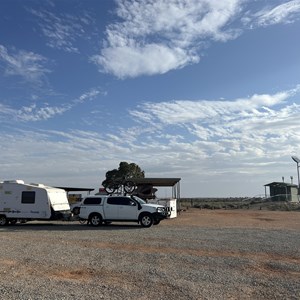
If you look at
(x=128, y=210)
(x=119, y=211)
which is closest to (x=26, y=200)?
(x=119, y=211)

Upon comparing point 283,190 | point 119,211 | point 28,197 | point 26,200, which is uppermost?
point 283,190

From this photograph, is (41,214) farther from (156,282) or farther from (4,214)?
(156,282)

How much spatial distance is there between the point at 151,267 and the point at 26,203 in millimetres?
15961

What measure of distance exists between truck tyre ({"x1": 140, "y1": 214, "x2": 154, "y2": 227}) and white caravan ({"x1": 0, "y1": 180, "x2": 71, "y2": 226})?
518 cm

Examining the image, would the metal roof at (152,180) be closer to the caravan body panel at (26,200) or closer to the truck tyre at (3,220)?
the caravan body panel at (26,200)

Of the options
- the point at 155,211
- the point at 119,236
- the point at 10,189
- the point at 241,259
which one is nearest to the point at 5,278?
the point at 241,259

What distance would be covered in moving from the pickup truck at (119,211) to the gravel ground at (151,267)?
19.2 feet

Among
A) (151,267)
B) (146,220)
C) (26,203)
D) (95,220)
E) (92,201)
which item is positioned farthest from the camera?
(26,203)

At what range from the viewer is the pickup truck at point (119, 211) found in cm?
2416

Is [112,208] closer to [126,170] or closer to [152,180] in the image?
[152,180]

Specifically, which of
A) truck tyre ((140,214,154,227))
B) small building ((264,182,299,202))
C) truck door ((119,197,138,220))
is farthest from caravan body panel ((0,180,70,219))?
small building ((264,182,299,202))

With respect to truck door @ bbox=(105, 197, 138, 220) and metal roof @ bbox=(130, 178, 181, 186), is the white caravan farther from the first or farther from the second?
metal roof @ bbox=(130, 178, 181, 186)

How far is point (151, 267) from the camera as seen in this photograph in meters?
11.4

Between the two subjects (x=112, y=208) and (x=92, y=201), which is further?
(x=92, y=201)
